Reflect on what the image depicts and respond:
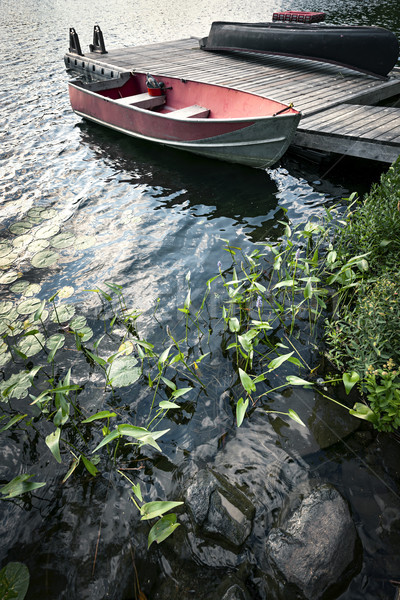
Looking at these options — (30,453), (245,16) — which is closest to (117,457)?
(30,453)

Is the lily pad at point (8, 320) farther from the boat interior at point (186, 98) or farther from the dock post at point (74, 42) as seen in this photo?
the dock post at point (74, 42)

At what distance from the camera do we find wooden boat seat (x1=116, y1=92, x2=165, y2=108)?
8.11 meters

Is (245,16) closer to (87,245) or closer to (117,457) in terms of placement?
(87,245)

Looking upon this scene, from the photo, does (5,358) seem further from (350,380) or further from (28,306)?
→ (350,380)

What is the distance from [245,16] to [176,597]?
93.8 ft

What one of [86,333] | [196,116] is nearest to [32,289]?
[86,333]

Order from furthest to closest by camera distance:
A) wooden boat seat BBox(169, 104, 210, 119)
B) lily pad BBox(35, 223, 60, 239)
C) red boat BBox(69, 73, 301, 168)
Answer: wooden boat seat BBox(169, 104, 210, 119)
red boat BBox(69, 73, 301, 168)
lily pad BBox(35, 223, 60, 239)

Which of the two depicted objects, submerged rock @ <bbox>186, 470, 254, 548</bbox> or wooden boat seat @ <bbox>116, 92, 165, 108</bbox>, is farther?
wooden boat seat @ <bbox>116, 92, 165, 108</bbox>

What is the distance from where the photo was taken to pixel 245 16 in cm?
2256

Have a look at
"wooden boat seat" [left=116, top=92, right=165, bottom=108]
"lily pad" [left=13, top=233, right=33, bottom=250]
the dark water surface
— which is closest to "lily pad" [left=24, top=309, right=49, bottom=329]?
the dark water surface

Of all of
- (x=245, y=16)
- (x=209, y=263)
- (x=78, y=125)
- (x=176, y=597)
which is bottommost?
(x=176, y=597)

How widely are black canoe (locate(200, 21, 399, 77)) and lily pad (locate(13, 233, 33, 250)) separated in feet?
28.2

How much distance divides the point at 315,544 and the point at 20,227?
217 inches

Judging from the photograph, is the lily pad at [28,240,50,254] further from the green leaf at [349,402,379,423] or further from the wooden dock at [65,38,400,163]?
the wooden dock at [65,38,400,163]
